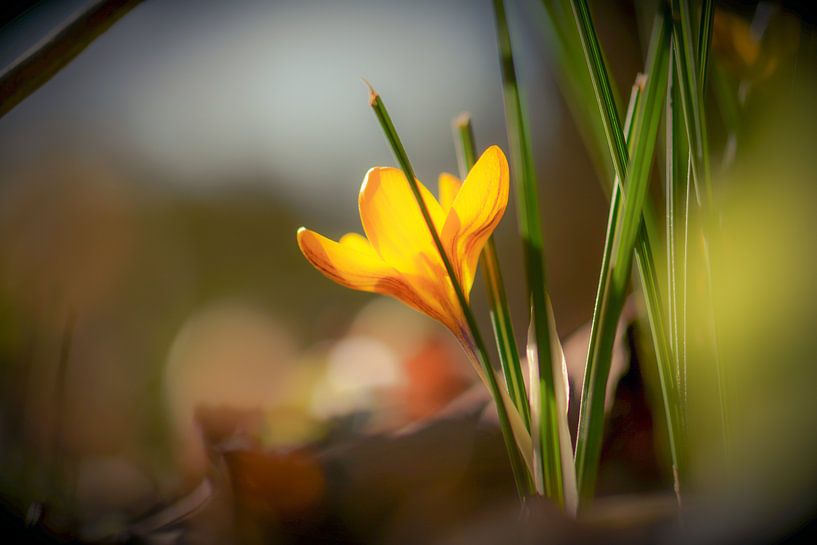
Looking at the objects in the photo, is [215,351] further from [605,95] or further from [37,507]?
[605,95]

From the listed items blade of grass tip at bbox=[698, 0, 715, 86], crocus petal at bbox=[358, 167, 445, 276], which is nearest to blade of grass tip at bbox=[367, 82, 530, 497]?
crocus petal at bbox=[358, 167, 445, 276]

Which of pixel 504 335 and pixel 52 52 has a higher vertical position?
pixel 52 52

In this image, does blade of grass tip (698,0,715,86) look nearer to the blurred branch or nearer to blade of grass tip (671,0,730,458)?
blade of grass tip (671,0,730,458)

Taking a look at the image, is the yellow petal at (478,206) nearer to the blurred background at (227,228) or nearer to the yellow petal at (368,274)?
the yellow petal at (368,274)

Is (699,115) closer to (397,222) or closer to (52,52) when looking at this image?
(397,222)

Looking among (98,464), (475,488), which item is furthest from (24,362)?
(475,488)

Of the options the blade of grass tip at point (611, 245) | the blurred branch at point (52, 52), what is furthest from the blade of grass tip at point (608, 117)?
the blurred branch at point (52, 52)

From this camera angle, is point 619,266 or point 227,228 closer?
point 619,266

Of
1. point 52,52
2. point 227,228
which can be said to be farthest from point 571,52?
point 227,228
